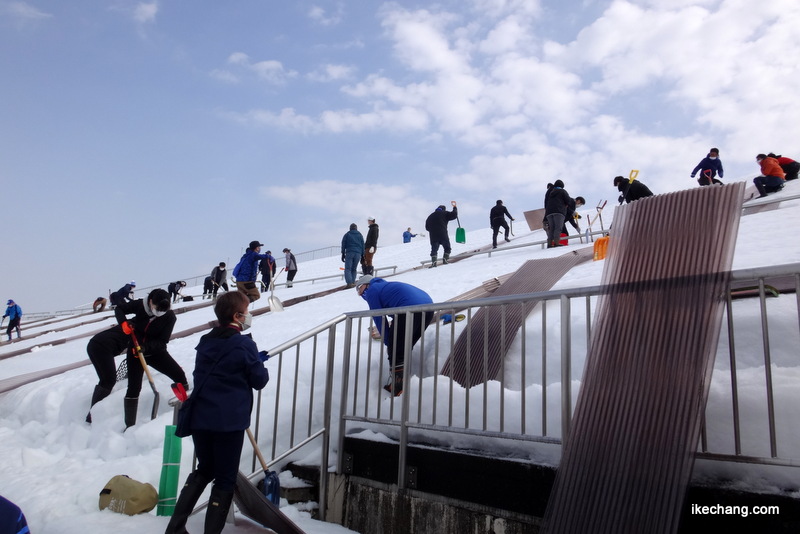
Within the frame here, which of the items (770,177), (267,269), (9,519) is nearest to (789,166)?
(770,177)

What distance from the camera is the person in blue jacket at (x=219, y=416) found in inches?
135

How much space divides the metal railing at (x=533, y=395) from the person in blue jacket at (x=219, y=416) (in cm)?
98

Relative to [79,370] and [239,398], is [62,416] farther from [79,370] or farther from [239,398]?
[239,398]

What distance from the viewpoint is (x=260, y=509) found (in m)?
3.59

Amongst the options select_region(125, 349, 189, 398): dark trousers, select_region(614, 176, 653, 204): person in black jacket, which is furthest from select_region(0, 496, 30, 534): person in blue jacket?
select_region(614, 176, 653, 204): person in black jacket

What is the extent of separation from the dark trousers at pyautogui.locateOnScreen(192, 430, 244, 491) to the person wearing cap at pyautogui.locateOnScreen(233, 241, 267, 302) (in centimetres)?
891

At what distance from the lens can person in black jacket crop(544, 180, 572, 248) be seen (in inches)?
501

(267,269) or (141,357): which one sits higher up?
(267,269)

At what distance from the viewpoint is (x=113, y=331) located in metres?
6.46

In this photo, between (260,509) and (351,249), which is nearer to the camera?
(260,509)

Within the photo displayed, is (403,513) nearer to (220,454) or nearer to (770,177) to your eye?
(220,454)

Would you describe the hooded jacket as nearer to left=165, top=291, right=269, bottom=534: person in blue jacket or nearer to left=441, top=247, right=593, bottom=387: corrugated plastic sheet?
left=165, top=291, right=269, bottom=534: person in blue jacket

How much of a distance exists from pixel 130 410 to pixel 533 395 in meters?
4.49

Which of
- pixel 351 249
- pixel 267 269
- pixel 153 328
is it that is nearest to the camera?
pixel 153 328
